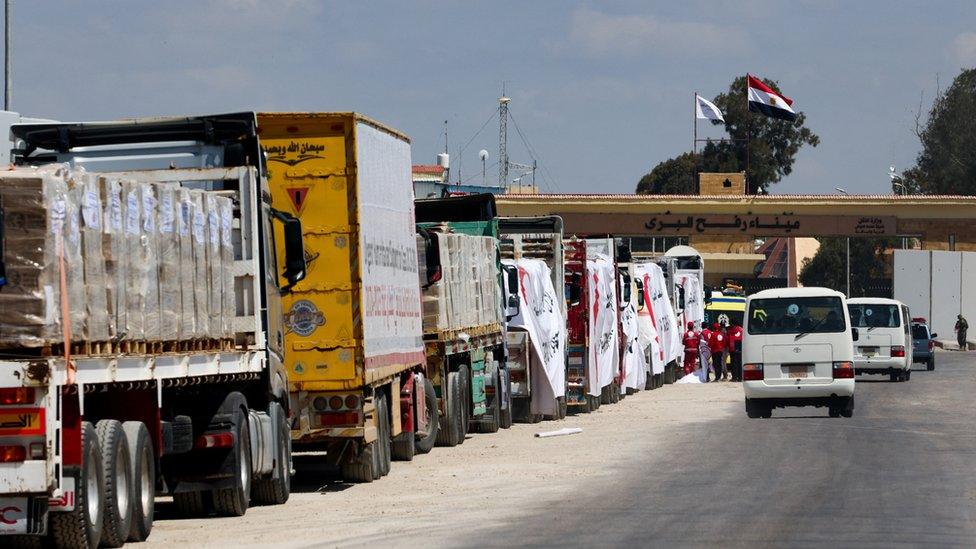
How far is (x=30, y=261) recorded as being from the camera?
11273mm

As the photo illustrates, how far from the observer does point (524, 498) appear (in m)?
16.0

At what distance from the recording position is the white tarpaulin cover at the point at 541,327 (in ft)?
94.6

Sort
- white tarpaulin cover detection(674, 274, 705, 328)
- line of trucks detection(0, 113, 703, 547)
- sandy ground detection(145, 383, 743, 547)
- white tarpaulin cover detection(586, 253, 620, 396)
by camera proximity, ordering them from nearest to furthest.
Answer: line of trucks detection(0, 113, 703, 547) → sandy ground detection(145, 383, 743, 547) → white tarpaulin cover detection(586, 253, 620, 396) → white tarpaulin cover detection(674, 274, 705, 328)

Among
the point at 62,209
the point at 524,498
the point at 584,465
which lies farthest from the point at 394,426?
the point at 62,209

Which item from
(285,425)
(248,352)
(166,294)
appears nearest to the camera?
(166,294)

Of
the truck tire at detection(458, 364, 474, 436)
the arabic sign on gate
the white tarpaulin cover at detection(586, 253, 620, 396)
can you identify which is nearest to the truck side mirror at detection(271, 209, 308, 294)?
the truck tire at detection(458, 364, 474, 436)

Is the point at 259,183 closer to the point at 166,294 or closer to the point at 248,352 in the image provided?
the point at 248,352

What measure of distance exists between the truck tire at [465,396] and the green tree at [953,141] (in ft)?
321

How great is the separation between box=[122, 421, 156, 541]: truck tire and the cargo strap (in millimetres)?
1581

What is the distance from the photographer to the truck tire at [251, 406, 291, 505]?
16359mm

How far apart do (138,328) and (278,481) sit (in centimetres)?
401

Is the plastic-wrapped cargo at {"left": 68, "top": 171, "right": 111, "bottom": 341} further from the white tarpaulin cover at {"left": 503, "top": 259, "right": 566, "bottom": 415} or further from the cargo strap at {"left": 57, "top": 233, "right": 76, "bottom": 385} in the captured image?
the white tarpaulin cover at {"left": 503, "top": 259, "right": 566, "bottom": 415}

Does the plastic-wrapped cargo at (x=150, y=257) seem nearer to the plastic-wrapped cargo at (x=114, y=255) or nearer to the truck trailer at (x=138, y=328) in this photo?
the truck trailer at (x=138, y=328)

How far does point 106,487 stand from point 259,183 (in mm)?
4188
